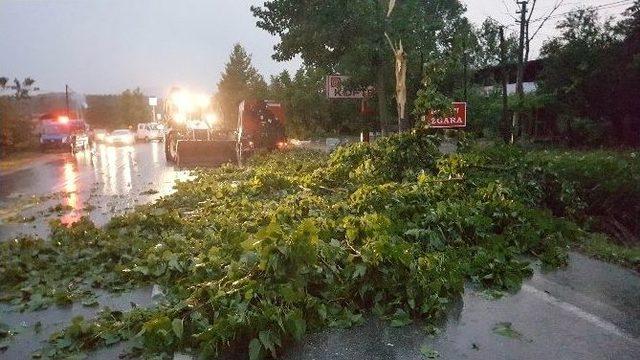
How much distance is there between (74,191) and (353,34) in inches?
575

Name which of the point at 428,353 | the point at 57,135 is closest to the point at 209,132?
the point at 57,135

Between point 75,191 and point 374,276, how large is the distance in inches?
501

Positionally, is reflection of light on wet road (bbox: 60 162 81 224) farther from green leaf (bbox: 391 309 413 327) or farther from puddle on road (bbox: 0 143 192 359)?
green leaf (bbox: 391 309 413 327)

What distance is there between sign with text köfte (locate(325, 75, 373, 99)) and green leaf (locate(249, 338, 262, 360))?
1840 cm

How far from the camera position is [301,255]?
199 inches

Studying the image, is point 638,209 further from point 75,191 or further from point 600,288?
point 75,191

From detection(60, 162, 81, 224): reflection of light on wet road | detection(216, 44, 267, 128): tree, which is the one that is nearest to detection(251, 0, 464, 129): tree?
detection(60, 162, 81, 224): reflection of light on wet road

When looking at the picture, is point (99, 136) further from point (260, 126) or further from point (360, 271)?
point (360, 271)

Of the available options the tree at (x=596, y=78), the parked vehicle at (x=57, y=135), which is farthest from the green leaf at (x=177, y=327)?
the parked vehicle at (x=57, y=135)

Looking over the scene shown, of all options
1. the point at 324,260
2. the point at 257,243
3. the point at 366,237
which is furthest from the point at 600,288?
the point at 257,243

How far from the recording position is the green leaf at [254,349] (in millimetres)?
4305

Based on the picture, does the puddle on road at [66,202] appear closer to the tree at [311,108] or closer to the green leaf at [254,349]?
the green leaf at [254,349]

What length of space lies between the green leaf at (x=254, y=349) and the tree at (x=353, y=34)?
1998 centimetres

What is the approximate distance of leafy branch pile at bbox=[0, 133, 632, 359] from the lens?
15.8ft
